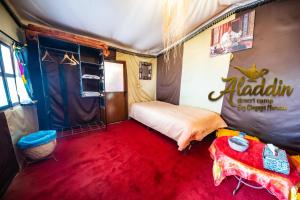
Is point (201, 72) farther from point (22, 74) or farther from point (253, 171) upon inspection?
point (22, 74)

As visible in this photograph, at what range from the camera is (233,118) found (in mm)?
2182

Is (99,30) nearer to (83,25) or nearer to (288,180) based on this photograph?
(83,25)

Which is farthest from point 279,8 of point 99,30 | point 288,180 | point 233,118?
point 99,30

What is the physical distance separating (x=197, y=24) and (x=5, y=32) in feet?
10.7

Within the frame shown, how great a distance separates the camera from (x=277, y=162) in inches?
38.8

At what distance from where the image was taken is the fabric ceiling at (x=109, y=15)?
1.63 meters

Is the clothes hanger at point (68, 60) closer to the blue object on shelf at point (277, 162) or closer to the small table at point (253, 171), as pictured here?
the small table at point (253, 171)

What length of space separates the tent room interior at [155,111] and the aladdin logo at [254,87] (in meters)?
0.01

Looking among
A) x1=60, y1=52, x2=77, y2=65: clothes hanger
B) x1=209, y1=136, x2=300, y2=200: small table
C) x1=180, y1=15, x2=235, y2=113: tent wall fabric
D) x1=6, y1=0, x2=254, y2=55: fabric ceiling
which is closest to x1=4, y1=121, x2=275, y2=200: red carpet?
x1=209, y1=136, x2=300, y2=200: small table

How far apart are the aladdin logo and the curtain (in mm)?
3629

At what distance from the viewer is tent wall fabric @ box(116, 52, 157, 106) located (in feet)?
11.7

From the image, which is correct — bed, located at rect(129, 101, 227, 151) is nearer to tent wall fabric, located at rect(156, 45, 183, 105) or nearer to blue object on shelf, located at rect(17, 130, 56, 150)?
tent wall fabric, located at rect(156, 45, 183, 105)

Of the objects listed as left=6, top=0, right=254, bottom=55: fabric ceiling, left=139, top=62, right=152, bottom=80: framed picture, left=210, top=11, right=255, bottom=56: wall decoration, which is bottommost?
left=139, top=62, right=152, bottom=80: framed picture

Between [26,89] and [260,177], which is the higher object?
[26,89]
